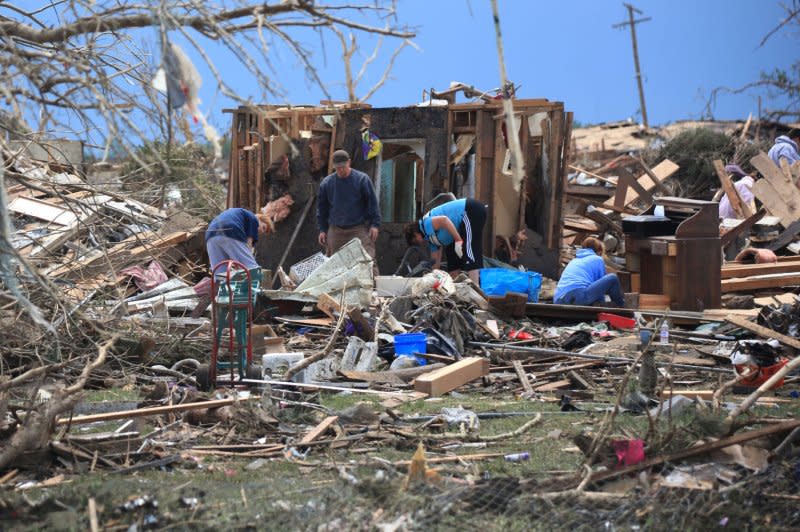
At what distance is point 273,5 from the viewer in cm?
543

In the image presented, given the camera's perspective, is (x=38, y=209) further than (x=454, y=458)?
Yes

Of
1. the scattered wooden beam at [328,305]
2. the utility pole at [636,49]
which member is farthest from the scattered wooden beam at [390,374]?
the utility pole at [636,49]

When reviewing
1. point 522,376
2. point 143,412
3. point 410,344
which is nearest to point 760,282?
point 522,376

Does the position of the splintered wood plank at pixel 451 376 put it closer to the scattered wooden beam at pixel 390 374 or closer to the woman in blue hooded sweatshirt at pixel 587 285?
the scattered wooden beam at pixel 390 374

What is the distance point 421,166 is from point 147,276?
5138 mm

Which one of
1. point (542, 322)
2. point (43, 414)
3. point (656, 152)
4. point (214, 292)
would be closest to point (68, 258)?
point (214, 292)

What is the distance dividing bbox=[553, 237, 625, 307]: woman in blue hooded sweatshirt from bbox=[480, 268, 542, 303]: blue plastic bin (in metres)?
0.79

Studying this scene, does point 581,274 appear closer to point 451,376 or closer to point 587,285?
point 587,285

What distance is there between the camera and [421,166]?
16984mm

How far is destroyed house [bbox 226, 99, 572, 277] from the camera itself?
1641 centimetres

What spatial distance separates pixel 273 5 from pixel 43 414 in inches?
114

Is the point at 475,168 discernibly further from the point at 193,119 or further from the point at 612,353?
the point at 193,119

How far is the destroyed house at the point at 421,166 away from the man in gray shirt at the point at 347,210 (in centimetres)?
187

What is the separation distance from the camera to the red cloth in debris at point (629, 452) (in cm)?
586
